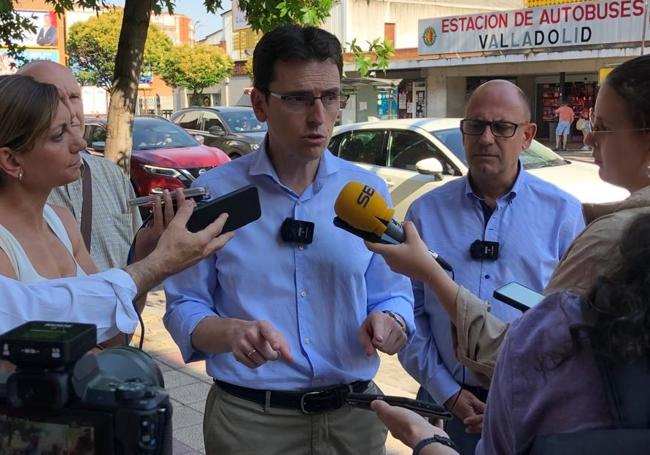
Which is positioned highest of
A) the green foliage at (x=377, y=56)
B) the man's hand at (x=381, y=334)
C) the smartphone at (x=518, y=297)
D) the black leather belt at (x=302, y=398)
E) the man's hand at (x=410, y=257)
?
the green foliage at (x=377, y=56)

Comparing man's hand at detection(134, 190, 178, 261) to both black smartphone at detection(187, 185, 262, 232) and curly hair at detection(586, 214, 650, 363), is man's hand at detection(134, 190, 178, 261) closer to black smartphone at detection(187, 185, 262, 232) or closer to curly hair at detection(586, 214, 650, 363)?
black smartphone at detection(187, 185, 262, 232)

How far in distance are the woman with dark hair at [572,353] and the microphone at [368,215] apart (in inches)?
25.8

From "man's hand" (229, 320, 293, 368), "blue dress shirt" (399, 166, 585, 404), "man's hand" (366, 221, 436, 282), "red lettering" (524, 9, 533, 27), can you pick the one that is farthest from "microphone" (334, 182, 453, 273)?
"red lettering" (524, 9, 533, 27)

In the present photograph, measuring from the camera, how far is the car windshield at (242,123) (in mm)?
15000

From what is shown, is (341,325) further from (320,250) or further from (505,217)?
(505,217)

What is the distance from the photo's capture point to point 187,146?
11641 mm

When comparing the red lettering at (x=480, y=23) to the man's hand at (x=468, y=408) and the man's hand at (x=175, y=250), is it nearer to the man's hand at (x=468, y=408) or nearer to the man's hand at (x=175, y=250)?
the man's hand at (x=468, y=408)

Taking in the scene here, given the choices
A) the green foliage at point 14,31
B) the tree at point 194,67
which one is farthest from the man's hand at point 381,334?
→ the tree at point 194,67

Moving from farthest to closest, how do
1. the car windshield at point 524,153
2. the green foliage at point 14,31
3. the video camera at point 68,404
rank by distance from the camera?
the car windshield at point 524,153 → the green foliage at point 14,31 → the video camera at point 68,404

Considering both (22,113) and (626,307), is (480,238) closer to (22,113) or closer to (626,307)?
(626,307)

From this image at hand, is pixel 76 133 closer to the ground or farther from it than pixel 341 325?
farther from it

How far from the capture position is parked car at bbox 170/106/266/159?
46.6ft

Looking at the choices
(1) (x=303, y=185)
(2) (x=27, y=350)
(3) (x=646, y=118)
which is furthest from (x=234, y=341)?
(3) (x=646, y=118)

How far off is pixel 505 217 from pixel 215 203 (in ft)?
3.83
